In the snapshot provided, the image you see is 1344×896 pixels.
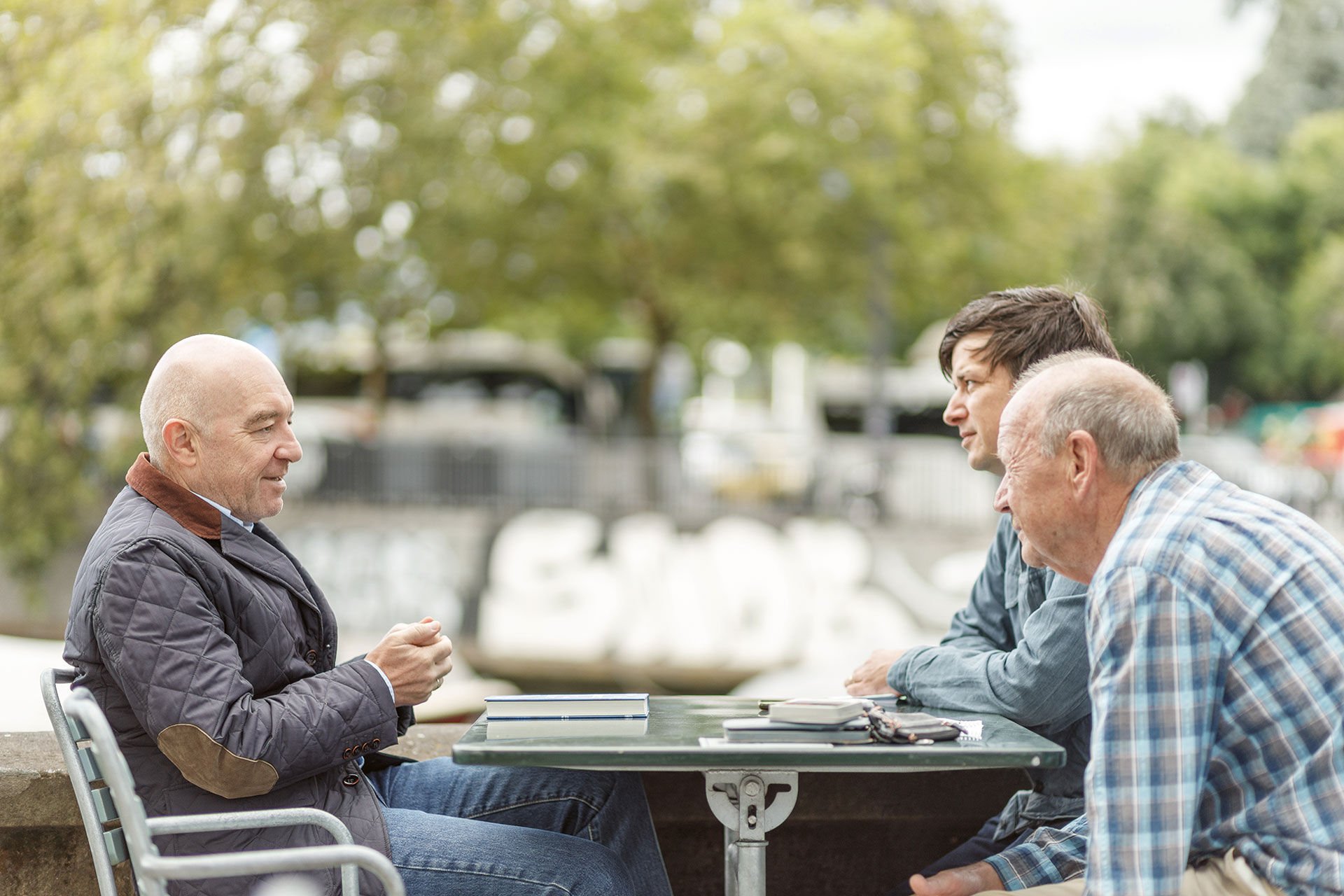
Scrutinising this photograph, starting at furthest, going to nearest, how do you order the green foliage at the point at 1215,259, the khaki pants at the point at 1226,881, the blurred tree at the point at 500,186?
the green foliage at the point at 1215,259 < the blurred tree at the point at 500,186 < the khaki pants at the point at 1226,881

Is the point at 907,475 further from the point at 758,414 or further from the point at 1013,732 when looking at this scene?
the point at 758,414

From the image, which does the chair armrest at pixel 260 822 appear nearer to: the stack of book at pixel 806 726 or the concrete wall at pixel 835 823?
the stack of book at pixel 806 726

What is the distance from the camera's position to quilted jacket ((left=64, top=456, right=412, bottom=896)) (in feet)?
7.85

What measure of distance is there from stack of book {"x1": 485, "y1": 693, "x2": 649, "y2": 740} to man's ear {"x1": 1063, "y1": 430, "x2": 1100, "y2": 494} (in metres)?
0.89

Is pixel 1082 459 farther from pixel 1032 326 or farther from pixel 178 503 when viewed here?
pixel 178 503

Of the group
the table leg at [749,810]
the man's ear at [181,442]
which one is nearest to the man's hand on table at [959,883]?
the table leg at [749,810]

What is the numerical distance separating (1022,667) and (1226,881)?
616mm

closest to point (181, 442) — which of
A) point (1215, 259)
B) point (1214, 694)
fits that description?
point (1214, 694)

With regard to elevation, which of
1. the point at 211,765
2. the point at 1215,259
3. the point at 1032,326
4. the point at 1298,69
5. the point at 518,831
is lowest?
the point at 518,831

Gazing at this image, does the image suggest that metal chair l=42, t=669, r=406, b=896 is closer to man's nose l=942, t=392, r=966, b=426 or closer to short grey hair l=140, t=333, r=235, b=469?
short grey hair l=140, t=333, r=235, b=469

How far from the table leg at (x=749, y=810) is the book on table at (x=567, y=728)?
6.6 inches

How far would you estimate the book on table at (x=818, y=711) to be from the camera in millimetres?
2445

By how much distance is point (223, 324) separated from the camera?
55.6 feet

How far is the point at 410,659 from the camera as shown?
105 inches
